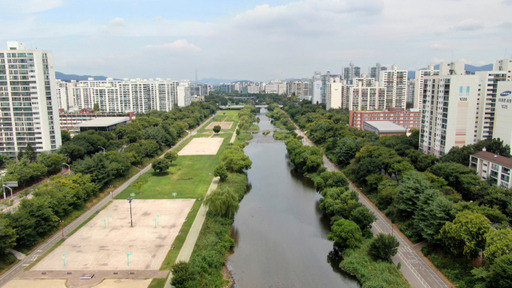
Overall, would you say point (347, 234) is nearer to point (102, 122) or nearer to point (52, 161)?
point (52, 161)

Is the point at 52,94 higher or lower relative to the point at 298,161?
higher

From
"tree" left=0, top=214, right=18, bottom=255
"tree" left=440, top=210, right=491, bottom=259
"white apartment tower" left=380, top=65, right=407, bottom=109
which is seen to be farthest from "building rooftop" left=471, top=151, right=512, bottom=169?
"white apartment tower" left=380, top=65, right=407, bottom=109

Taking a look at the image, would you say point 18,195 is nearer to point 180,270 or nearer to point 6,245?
point 6,245

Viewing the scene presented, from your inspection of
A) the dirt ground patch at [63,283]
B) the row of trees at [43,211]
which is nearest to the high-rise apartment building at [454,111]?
the dirt ground patch at [63,283]

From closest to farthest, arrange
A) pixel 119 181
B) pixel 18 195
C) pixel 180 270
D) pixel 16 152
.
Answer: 1. pixel 180 270
2. pixel 18 195
3. pixel 119 181
4. pixel 16 152

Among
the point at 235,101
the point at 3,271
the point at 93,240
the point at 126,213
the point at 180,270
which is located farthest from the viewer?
the point at 235,101

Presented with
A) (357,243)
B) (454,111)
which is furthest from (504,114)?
(357,243)

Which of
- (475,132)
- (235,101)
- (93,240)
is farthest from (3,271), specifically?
(235,101)
